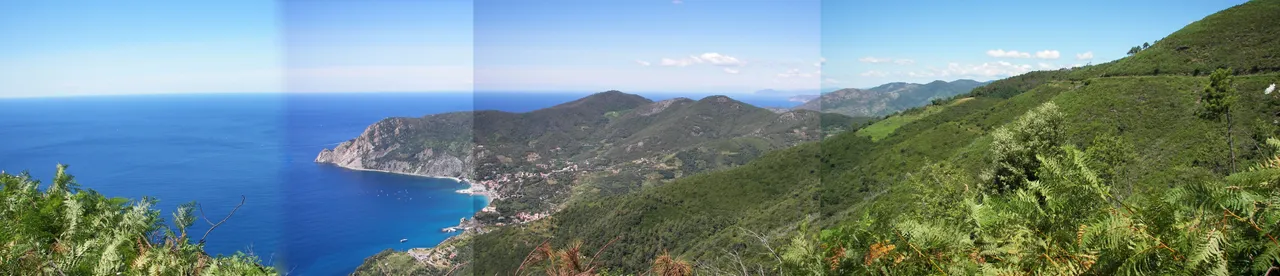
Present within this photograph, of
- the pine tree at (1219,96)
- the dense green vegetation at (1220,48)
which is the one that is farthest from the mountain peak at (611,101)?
the pine tree at (1219,96)

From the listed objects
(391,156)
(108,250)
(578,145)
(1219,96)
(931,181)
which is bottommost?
(391,156)

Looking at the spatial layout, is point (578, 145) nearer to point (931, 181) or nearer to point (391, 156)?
point (391, 156)

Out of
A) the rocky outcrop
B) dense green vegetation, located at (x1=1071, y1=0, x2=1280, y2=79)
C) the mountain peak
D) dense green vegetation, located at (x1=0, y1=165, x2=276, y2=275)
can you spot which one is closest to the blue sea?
the rocky outcrop

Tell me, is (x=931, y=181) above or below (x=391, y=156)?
above

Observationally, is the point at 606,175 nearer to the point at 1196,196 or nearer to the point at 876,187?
the point at 876,187

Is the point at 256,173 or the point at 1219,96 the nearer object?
the point at 1219,96

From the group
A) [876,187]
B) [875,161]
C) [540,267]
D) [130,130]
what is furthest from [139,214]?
[130,130]

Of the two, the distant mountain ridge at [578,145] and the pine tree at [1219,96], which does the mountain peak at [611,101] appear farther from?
the pine tree at [1219,96]

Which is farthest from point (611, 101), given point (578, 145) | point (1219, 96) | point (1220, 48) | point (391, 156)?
point (1219, 96)
